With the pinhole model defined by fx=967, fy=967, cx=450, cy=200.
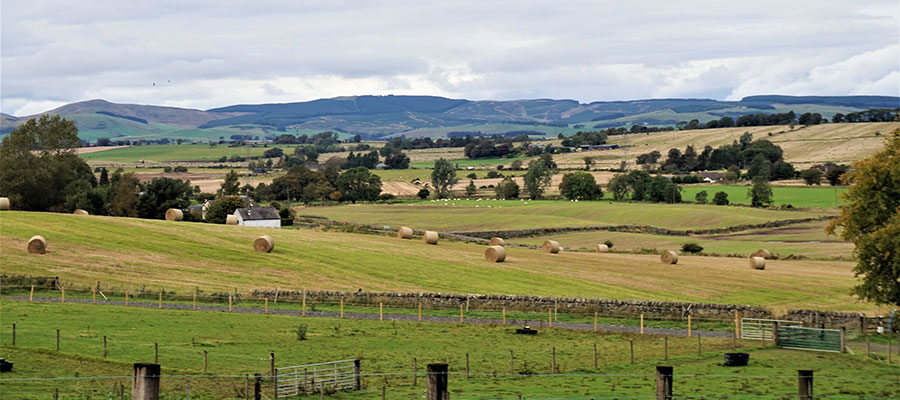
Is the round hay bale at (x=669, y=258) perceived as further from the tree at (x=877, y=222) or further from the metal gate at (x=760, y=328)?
the metal gate at (x=760, y=328)

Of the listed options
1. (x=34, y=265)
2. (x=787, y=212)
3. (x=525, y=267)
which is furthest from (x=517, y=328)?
(x=787, y=212)

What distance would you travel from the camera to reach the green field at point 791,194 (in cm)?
14062

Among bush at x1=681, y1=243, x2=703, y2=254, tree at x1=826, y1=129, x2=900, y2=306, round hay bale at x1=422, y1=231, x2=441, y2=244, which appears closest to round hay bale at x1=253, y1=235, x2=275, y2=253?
round hay bale at x1=422, y1=231, x2=441, y2=244

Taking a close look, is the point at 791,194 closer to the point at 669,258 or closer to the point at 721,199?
the point at 721,199

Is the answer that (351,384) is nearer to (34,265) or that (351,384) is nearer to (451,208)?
(34,265)

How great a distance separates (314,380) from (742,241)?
84656 millimetres

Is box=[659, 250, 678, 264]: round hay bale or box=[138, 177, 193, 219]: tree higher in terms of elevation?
box=[138, 177, 193, 219]: tree

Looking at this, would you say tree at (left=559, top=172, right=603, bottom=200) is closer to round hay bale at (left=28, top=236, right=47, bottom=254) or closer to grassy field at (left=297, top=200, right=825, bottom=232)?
grassy field at (left=297, top=200, right=825, bottom=232)

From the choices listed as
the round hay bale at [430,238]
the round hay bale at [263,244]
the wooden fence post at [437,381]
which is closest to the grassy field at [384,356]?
the wooden fence post at [437,381]

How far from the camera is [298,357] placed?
3422cm

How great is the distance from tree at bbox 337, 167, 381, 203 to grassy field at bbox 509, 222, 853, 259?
58.9 metres

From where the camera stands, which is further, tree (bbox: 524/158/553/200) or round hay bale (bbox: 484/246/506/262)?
tree (bbox: 524/158/553/200)

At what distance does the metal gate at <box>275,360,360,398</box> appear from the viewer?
2769 cm

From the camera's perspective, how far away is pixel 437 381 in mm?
19359
